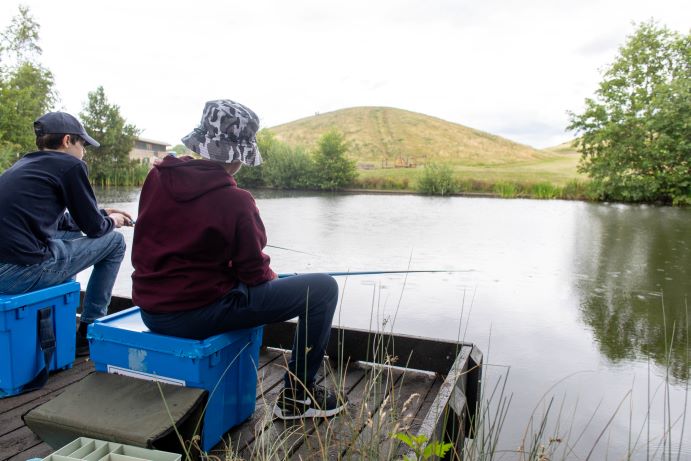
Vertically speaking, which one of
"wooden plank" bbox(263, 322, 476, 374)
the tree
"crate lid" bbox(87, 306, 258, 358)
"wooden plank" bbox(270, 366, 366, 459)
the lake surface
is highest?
the tree

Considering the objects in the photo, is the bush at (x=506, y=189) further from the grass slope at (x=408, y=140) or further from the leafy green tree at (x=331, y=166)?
the grass slope at (x=408, y=140)

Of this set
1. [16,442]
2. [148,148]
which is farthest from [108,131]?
[16,442]

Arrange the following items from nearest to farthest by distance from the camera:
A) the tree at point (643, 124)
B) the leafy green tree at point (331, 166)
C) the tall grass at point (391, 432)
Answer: the tall grass at point (391, 432), the tree at point (643, 124), the leafy green tree at point (331, 166)

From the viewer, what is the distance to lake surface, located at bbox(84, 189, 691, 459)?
2699 millimetres

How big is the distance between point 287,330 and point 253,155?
103 cm

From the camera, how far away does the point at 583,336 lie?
3.96m

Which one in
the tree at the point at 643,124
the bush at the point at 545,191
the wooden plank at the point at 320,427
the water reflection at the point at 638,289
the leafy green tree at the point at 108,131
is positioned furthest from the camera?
the leafy green tree at the point at 108,131

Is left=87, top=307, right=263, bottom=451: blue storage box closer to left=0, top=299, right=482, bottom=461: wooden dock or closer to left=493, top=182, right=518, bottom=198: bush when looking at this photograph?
left=0, top=299, right=482, bottom=461: wooden dock

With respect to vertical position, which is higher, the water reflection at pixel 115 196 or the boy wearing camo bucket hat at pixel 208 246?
the boy wearing camo bucket hat at pixel 208 246

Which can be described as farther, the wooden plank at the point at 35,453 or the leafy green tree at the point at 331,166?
the leafy green tree at the point at 331,166

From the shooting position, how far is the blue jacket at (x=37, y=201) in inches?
75.3

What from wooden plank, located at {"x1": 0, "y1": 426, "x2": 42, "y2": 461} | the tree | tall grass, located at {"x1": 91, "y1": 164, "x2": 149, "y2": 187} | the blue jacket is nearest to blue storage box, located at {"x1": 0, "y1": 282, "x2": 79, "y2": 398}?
the blue jacket

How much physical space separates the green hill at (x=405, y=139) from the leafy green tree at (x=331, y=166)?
57.2 feet

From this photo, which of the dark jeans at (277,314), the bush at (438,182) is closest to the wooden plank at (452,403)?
the dark jeans at (277,314)
